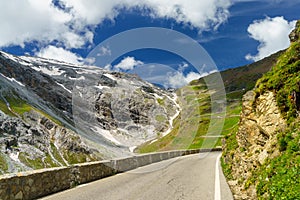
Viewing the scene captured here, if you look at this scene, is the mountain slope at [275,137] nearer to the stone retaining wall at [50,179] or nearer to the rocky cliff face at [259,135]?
the rocky cliff face at [259,135]

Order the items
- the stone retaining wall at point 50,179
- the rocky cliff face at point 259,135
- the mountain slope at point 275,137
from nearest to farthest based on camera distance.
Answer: the mountain slope at point 275,137 < the stone retaining wall at point 50,179 < the rocky cliff face at point 259,135

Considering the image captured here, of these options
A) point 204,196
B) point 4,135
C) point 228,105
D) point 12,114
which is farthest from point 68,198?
point 228,105

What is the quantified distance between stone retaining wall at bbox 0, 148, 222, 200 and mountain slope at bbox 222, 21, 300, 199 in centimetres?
650

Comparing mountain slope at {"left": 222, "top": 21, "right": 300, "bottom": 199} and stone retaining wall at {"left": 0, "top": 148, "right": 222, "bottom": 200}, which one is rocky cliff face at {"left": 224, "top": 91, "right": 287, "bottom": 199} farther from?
stone retaining wall at {"left": 0, "top": 148, "right": 222, "bottom": 200}

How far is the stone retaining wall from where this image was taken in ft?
29.9

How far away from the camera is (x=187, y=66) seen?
72.1ft

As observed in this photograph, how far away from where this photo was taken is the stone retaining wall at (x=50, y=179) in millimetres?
9109

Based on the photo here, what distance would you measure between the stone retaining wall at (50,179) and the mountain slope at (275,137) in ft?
21.3

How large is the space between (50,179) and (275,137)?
793 centimetres

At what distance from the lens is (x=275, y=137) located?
1024cm

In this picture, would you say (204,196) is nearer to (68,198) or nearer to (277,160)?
(277,160)

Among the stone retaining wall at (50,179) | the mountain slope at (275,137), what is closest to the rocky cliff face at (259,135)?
the mountain slope at (275,137)

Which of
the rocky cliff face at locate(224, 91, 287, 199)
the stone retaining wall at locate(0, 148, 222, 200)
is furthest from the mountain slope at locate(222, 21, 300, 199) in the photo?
the stone retaining wall at locate(0, 148, 222, 200)

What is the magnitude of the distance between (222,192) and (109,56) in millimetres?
11321
